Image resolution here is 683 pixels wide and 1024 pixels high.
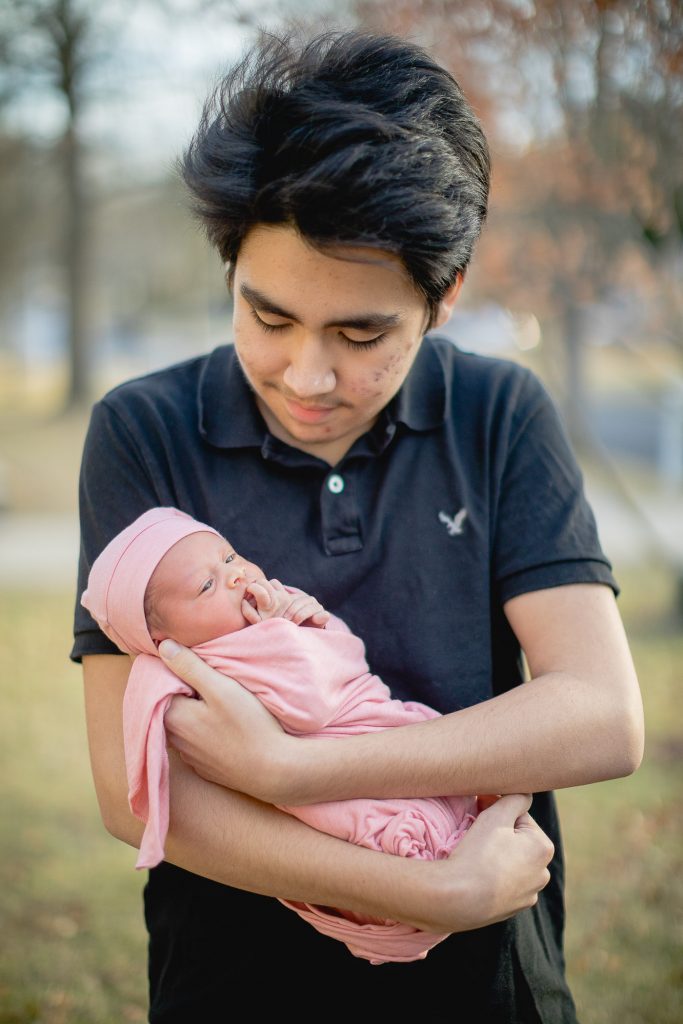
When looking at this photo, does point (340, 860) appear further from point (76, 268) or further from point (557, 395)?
point (76, 268)

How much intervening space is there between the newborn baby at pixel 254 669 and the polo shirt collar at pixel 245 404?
0.61 feet

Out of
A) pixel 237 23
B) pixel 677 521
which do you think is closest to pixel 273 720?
pixel 237 23

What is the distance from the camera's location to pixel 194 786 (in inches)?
64.8

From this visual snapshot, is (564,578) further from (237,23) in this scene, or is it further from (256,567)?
(237,23)

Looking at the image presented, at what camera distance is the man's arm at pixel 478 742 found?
5.19 feet

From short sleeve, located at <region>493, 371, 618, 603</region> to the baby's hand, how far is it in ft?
1.15

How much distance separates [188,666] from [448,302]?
812mm

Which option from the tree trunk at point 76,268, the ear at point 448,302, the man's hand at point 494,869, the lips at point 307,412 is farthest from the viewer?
the tree trunk at point 76,268

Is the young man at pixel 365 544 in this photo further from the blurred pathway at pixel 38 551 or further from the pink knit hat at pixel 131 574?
the blurred pathway at pixel 38 551

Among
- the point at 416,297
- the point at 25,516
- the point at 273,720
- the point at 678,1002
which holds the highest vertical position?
the point at 416,297

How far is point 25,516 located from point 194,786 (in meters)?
9.26

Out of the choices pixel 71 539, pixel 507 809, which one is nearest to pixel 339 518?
pixel 507 809

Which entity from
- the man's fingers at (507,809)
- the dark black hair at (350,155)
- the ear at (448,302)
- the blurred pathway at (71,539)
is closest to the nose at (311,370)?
the dark black hair at (350,155)

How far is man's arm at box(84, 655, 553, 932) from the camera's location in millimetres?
1521
